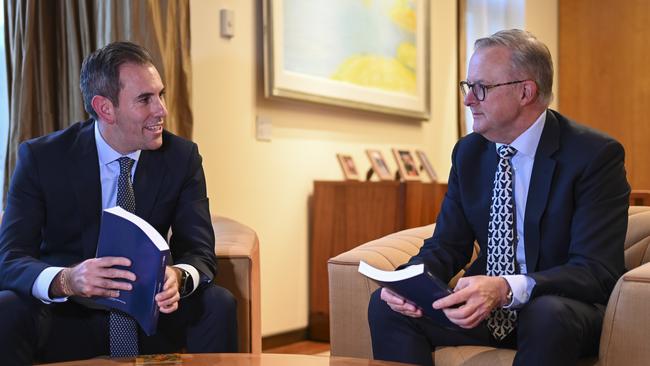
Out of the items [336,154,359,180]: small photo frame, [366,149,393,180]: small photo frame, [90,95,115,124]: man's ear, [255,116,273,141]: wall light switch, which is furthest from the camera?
[366,149,393,180]: small photo frame

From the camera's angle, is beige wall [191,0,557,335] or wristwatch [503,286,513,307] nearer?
wristwatch [503,286,513,307]

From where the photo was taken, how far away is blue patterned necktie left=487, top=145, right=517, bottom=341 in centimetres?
214

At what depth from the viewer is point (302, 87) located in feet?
13.8

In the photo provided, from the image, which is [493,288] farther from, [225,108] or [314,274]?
[314,274]

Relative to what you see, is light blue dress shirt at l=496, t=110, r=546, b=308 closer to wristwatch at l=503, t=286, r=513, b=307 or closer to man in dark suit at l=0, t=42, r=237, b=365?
wristwatch at l=503, t=286, r=513, b=307

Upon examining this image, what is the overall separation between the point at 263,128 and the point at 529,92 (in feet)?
6.73

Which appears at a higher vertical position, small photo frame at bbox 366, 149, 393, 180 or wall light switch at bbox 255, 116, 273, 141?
wall light switch at bbox 255, 116, 273, 141

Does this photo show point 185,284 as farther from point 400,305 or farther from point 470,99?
point 470,99

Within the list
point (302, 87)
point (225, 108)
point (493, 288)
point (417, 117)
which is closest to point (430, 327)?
point (493, 288)

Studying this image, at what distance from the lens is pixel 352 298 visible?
234cm

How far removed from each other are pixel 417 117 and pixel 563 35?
2.09 metres

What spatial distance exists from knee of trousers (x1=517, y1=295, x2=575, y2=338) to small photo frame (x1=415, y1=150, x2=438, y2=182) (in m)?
3.27

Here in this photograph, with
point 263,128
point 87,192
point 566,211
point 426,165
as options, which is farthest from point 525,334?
point 426,165

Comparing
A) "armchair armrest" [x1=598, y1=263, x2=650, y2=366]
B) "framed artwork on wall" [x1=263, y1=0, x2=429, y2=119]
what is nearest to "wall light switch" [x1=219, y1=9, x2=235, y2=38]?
"framed artwork on wall" [x1=263, y1=0, x2=429, y2=119]
